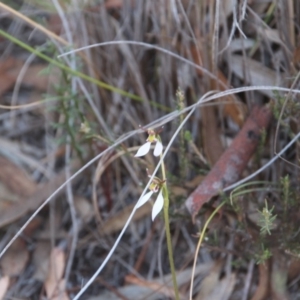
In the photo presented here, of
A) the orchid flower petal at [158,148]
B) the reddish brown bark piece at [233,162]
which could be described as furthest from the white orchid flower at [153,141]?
the reddish brown bark piece at [233,162]

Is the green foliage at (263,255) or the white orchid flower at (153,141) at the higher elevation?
the white orchid flower at (153,141)

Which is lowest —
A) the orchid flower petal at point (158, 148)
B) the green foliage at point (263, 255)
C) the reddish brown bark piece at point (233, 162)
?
the green foliage at point (263, 255)

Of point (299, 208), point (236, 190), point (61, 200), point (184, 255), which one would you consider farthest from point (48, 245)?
point (299, 208)

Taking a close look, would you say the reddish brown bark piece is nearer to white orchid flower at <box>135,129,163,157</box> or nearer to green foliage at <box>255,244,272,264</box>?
green foliage at <box>255,244,272,264</box>

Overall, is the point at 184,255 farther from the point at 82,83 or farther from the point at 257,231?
the point at 82,83

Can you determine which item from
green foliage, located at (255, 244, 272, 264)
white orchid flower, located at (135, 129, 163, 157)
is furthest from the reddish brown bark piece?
white orchid flower, located at (135, 129, 163, 157)

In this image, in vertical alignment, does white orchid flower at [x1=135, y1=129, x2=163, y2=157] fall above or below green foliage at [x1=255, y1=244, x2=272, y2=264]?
above

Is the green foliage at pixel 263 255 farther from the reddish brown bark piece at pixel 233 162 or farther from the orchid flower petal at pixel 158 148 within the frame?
the orchid flower petal at pixel 158 148

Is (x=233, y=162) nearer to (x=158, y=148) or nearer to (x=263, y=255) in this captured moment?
(x=263, y=255)

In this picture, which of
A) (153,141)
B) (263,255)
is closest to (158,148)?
(153,141)
